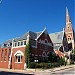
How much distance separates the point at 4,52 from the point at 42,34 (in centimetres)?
1273

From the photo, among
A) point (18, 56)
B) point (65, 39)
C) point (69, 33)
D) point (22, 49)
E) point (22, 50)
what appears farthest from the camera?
point (69, 33)

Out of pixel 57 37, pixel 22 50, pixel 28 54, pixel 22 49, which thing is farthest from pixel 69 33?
pixel 28 54

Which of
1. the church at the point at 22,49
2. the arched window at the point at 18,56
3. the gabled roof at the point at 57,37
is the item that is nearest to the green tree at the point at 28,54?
the church at the point at 22,49

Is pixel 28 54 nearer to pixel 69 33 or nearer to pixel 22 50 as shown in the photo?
pixel 22 50

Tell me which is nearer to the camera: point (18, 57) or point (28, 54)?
point (28, 54)

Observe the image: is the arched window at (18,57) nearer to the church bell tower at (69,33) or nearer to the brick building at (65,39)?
the brick building at (65,39)

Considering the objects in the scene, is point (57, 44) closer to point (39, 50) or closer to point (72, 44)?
point (72, 44)

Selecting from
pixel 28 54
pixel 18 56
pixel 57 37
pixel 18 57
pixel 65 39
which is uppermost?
pixel 57 37

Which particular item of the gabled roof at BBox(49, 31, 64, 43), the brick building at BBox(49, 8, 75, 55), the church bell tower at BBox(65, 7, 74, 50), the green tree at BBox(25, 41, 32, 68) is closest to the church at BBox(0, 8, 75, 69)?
the green tree at BBox(25, 41, 32, 68)

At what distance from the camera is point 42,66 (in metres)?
43.2

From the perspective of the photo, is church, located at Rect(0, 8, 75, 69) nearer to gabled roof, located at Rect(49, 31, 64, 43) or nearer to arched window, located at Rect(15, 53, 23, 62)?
arched window, located at Rect(15, 53, 23, 62)

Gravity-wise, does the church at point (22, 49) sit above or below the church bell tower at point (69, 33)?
below

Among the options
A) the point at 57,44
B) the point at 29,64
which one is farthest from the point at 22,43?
the point at 57,44

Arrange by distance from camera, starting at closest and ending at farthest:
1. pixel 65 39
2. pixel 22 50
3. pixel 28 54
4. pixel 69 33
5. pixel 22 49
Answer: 1. pixel 28 54
2. pixel 22 50
3. pixel 22 49
4. pixel 65 39
5. pixel 69 33
